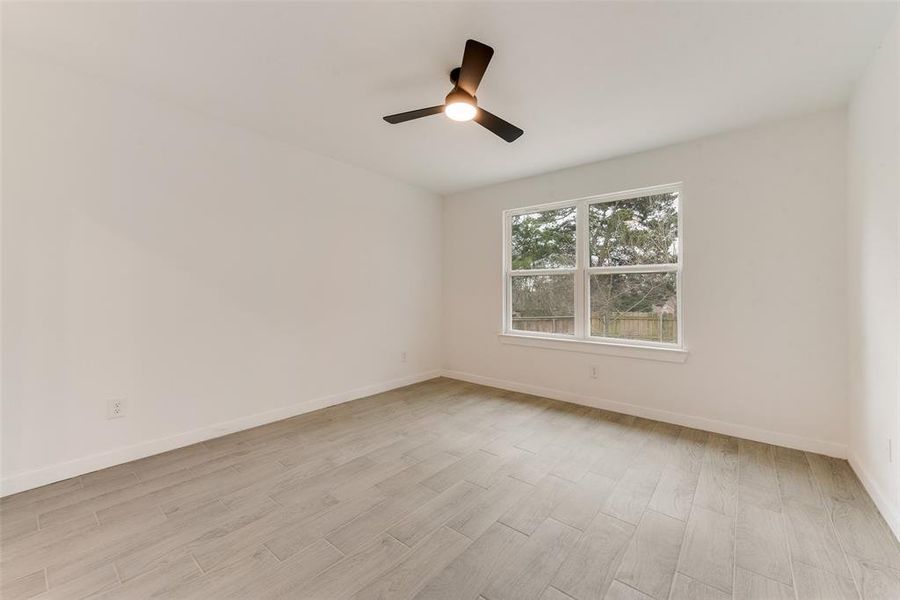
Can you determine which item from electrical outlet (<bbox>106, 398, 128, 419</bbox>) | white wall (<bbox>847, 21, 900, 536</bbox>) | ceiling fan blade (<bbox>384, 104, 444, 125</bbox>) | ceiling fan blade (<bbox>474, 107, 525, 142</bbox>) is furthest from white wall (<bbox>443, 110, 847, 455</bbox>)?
electrical outlet (<bbox>106, 398, 128, 419</bbox>)

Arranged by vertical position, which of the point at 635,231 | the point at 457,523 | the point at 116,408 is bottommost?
the point at 457,523

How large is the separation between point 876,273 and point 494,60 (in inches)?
95.8

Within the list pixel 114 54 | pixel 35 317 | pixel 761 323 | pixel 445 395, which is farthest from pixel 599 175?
pixel 35 317

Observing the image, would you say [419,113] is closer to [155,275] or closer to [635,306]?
[155,275]

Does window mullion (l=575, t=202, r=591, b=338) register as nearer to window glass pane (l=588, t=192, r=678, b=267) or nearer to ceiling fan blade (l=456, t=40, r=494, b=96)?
window glass pane (l=588, t=192, r=678, b=267)

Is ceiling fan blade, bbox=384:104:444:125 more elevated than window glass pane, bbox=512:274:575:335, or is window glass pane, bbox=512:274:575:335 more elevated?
ceiling fan blade, bbox=384:104:444:125

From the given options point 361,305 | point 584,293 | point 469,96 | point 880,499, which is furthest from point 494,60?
point 880,499

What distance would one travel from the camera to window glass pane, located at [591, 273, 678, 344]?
322 cm

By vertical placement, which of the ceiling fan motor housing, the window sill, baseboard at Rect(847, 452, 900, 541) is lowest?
baseboard at Rect(847, 452, 900, 541)

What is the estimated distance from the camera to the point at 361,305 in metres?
3.88

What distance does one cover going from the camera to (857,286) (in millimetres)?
2271

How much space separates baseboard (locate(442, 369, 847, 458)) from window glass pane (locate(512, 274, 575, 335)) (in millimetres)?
663

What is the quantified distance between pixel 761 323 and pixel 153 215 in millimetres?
4520

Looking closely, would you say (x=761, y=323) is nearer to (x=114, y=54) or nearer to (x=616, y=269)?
(x=616, y=269)
